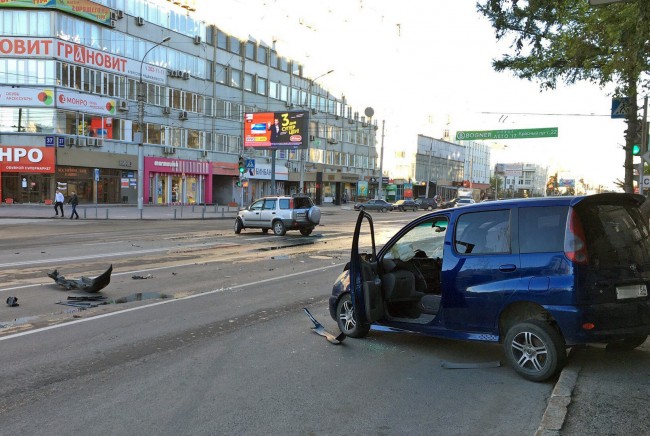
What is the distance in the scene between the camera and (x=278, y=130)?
44.4 metres

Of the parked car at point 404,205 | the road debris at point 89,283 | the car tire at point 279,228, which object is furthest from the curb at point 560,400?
the parked car at point 404,205

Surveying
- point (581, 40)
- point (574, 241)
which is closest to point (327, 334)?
point (574, 241)

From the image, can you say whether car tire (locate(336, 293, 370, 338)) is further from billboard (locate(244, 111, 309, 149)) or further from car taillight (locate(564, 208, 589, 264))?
billboard (locate(244, 111, 309, 149))

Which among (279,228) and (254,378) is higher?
(279,228)

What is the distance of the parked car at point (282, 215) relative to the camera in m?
21.9

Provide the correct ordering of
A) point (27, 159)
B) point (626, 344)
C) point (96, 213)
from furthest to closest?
Result: 1. point (27, 159)
2. point (96, 213)
3. point (626, 344)

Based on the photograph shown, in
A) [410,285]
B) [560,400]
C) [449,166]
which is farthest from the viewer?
[449,166]

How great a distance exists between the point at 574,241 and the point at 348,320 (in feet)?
9.22

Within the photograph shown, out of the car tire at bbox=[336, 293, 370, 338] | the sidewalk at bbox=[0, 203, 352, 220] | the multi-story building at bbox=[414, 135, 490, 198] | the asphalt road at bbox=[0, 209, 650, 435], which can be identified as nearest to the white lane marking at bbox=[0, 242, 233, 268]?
the asphalt road at bbox=[0, 209, 650, 435]

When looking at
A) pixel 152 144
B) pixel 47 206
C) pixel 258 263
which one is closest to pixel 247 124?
pixel 152 144

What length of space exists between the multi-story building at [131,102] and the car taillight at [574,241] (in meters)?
32.5

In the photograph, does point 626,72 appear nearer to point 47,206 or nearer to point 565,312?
point 565,312

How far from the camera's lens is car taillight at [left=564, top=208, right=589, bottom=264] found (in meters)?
4.66

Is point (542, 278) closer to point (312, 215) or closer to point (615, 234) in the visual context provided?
point (615, 234)
